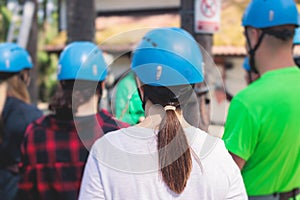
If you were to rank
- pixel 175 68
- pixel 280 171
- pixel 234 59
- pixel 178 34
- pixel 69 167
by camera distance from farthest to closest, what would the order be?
pixel 234 59
pixel 69 167
pixel 280 171
pixel 178 34
pixel 175 68

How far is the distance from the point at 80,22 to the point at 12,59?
2.21 m

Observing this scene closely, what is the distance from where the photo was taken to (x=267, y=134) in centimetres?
239

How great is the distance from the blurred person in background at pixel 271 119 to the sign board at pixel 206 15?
158 cm

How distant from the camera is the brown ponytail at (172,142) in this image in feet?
5.45

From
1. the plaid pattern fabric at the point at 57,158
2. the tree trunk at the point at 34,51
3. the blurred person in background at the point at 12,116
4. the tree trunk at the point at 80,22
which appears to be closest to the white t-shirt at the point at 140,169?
the plaid pattern fabric at the point at 57,158

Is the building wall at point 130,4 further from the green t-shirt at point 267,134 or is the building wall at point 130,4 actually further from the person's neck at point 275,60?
the green t-shirt at point 267,134

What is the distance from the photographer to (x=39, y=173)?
2797 mm

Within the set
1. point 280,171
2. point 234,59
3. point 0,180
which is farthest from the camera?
point 234,59

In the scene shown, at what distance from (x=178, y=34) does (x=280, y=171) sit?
99cm

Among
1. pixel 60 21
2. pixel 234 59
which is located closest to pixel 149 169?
pixel 234 59

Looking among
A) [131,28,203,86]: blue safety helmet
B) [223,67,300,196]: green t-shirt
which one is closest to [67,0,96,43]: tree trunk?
[223,67,300,196]: green t-shirt

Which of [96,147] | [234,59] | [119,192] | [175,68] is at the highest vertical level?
[175,68]

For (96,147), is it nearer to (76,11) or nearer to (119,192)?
(119,192)

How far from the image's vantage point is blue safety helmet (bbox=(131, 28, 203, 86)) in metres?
1.64
